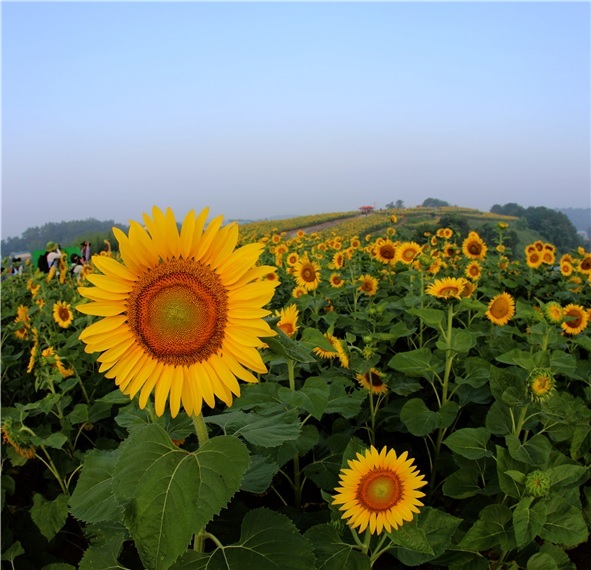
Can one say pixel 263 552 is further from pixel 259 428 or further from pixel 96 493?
pixel 96 493

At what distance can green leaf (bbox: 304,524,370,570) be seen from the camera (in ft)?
4.90

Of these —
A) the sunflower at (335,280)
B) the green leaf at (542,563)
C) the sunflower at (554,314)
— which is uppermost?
the sunflower at (335,280)

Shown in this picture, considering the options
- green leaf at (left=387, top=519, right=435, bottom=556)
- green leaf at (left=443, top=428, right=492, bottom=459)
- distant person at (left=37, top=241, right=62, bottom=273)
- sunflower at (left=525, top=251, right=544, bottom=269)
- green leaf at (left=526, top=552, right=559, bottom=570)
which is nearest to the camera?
green leaf at (left=387, top=519, right=435, bottom=556)

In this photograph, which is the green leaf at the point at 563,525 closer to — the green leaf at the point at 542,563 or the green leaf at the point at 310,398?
the green leaf at the point at 542,563

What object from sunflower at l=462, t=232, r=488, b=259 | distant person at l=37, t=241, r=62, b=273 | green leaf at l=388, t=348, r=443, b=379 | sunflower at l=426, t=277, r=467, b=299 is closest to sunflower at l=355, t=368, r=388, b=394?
green leaf at l=388, t=348, r=443, b=379

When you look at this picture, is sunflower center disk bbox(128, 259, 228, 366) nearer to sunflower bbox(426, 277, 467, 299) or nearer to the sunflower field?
the sunflower field

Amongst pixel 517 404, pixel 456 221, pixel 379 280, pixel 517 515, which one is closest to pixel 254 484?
pixel 517 515

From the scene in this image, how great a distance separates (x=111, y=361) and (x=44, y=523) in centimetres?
142

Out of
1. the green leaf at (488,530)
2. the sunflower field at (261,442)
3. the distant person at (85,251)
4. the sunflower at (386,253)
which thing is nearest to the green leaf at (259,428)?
the sunflower field at (261,442)

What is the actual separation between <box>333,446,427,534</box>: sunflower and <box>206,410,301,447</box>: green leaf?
0.83ft

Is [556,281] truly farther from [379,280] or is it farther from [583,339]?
[583,339]

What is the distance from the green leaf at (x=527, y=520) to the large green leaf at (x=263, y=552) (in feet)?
2.37

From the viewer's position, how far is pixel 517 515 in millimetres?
1631

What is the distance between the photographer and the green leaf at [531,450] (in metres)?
1.84
